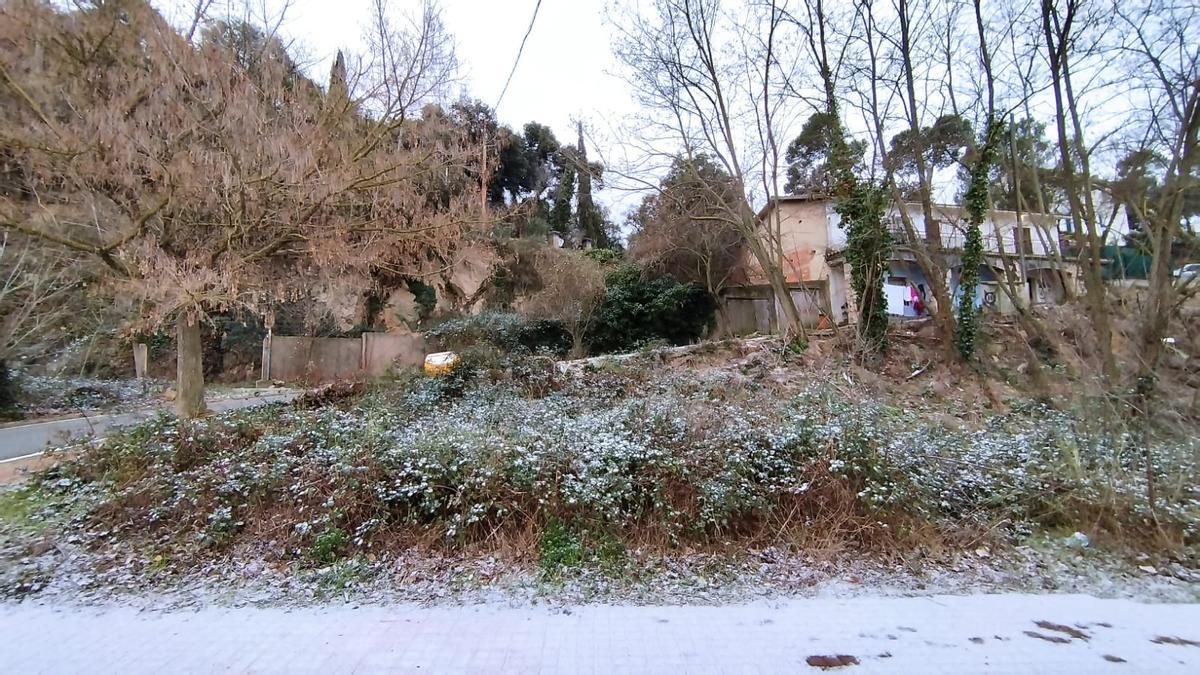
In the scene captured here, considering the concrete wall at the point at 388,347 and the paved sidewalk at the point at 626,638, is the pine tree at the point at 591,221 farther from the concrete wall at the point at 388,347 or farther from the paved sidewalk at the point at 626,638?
the paved sidewalk at the point at 626,638

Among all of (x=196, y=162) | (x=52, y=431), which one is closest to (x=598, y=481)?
(x=196, y=162)

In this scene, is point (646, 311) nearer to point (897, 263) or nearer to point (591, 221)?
point (897, 263)

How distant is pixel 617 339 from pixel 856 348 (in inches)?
386

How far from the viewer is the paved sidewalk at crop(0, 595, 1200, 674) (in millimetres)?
2631

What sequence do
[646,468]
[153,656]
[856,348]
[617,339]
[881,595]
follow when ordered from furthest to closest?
[617,339] → [856,348] → [646,468] → [881,595] → [153,656]

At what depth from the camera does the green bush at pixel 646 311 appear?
2095cm

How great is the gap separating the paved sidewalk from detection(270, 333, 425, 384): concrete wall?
1701 cm

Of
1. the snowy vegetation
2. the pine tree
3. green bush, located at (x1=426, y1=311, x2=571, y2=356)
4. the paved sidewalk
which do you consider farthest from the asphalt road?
the pine tree

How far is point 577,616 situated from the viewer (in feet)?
10.3

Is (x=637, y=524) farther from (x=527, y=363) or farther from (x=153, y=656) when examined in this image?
(x=527, y=363)

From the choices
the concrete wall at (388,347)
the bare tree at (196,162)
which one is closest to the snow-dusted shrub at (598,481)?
the bare tree at (196,162)

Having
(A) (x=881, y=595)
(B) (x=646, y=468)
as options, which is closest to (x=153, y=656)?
(B) (x=646, y=468)

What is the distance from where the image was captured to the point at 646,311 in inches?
833

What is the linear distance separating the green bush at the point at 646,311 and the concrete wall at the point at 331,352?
656 cm
